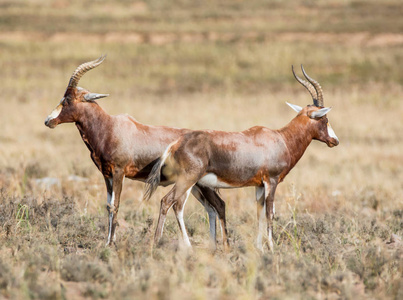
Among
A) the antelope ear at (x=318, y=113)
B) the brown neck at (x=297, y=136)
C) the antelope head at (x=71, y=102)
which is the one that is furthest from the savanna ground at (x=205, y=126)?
the antelope ear at (x=318, y=113)

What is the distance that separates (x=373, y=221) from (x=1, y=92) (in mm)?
25008

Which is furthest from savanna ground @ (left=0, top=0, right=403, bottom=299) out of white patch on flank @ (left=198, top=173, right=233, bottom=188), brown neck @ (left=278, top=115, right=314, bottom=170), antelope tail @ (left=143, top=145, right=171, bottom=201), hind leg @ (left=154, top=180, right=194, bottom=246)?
brown neck @ (left=278, top=115, right=314, bottom=170)

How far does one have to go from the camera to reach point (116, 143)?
8664mm

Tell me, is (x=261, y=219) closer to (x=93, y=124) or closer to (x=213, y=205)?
(x=213, y=205)

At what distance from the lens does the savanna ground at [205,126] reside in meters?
6.71

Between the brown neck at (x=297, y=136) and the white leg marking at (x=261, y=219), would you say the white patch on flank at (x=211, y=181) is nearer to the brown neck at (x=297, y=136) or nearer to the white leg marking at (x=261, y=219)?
the white leg marking at (x=261, y=219)

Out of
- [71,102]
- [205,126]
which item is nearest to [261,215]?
[71,102]

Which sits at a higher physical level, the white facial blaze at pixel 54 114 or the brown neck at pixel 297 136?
the white facial blaze at pixel 54 114

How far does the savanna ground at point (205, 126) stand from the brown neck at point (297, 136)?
1158 millimetres

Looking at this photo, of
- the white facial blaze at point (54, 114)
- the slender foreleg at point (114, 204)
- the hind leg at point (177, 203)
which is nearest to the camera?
the hind leg at point (177, 203)

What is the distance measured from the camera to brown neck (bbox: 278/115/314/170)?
884 cm

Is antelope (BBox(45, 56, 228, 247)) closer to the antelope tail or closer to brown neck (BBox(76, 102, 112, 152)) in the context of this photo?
brown neck (BBox(76, 102, 112, 152))

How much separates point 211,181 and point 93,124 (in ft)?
5.92

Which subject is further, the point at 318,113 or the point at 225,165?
the point at 318,113
